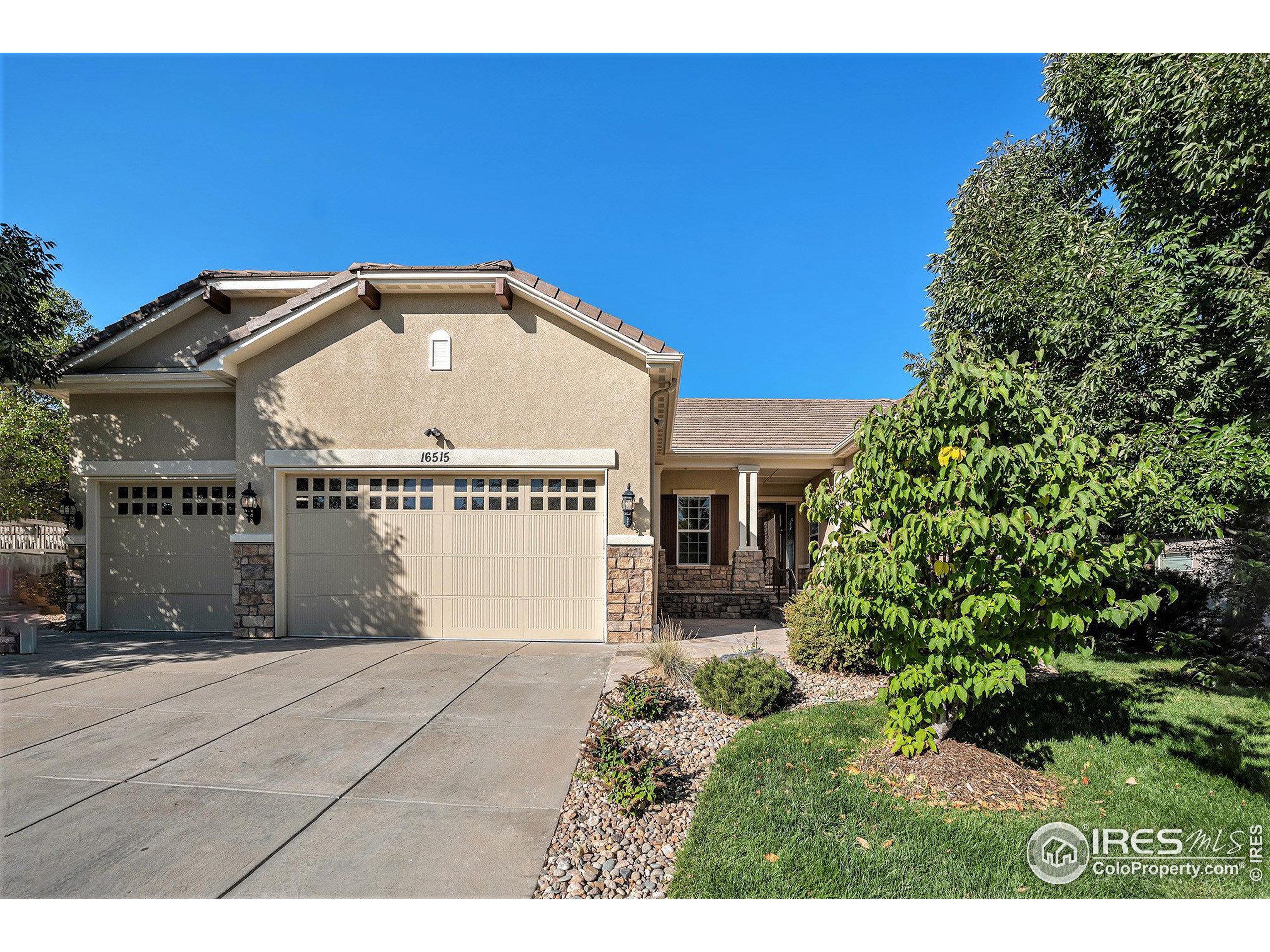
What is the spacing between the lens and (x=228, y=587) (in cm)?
976

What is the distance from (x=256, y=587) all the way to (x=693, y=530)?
9.04 meters

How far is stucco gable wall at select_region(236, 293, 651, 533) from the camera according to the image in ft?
29.5

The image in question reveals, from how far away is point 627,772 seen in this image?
12.9ft

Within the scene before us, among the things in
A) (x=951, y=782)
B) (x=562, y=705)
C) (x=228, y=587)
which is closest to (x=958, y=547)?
(x=951, y=782)

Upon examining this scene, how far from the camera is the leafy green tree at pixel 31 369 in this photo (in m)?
8.27

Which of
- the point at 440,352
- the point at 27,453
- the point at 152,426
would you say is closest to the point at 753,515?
the point at 440,352

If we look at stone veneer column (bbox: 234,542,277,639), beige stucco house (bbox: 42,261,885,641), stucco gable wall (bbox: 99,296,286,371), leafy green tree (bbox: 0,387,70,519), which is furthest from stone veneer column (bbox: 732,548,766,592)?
leafy green tree (bbox: 0,387,70,519)

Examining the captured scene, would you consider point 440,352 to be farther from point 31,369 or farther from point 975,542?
point 975,542

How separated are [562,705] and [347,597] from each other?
16.7ft

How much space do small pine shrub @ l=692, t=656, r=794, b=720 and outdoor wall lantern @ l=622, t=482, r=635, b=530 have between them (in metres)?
3.08

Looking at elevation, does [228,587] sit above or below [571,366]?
below

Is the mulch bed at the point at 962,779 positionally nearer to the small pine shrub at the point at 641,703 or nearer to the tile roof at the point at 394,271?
the small pine shrub at the point at 641,703
